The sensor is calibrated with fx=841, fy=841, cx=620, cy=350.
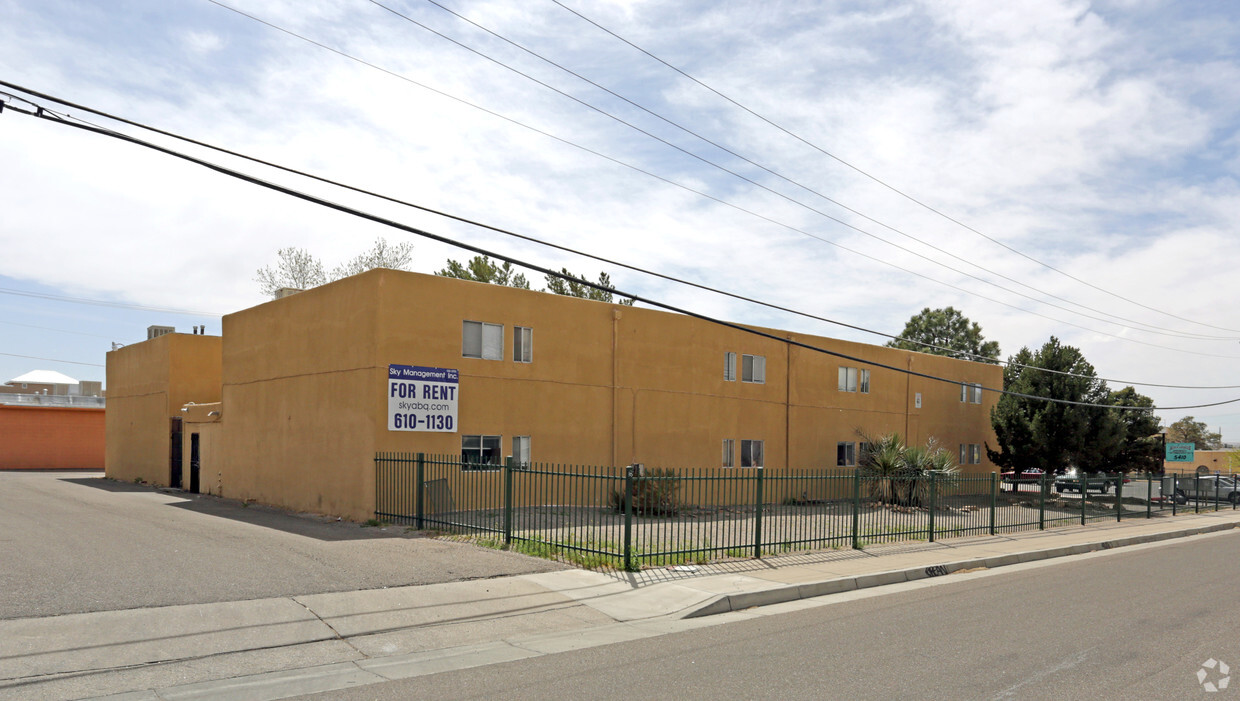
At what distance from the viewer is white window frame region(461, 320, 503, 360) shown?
20359 millimetres

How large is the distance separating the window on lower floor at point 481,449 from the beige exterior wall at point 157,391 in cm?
1607

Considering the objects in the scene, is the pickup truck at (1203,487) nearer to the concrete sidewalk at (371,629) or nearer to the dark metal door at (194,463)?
the concrete sidewalk at (371,629)

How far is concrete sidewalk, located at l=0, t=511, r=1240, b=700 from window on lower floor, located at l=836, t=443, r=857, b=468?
17.6 m

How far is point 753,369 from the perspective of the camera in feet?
91.9

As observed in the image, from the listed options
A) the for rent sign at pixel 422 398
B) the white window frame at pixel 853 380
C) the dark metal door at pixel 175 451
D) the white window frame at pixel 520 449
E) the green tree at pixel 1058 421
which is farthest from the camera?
the green tree at pixel 1058 421

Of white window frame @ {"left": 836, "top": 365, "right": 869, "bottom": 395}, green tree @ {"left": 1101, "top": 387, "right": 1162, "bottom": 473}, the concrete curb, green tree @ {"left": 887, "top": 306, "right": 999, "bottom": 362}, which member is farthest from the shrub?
green tree @ {"left": 887, "top": 306, "right": 999, "bottom": 362}

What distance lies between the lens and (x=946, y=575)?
574 inches

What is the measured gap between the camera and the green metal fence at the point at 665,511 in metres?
14.1

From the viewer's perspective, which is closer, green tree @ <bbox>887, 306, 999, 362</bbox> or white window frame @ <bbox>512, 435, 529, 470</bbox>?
white window frame @ <bbox>512, 435, 529, 470</bbox>

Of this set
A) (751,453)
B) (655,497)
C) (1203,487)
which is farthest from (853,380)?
(1203,487)

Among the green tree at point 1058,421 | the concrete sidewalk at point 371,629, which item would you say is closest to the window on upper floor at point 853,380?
the green tree at point 1058,421

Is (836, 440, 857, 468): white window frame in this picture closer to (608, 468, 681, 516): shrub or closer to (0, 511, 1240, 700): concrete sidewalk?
(608, 468, 681, 516): shrub

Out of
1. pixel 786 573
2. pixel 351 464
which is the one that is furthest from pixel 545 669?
pixel 351 464
